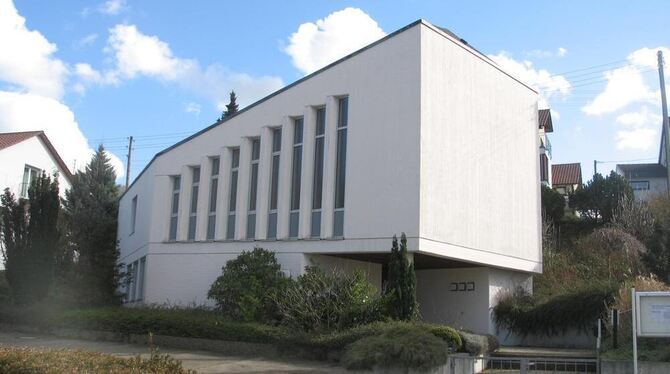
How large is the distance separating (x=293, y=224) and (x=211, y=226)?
408cm

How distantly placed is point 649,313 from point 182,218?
16.8 m

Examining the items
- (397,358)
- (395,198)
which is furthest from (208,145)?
(397,358)

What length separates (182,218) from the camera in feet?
80.1

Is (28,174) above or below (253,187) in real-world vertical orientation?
above

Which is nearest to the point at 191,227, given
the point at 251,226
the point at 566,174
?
the point at 251,226

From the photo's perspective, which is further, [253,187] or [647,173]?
[647,173]

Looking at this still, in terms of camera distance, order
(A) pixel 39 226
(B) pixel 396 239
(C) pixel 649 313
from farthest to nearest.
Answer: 1. (A) pixel 39 226
2. (B) pixel 396 239
3. (C) pixel 649 313

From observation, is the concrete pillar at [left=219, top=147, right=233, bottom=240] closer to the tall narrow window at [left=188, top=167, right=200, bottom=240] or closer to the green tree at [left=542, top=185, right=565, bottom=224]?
the tall narrow window at [left=188, top=167, right=200, bottom=240]

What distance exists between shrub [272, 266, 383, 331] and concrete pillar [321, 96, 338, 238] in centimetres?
194

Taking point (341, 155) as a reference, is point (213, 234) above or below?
below

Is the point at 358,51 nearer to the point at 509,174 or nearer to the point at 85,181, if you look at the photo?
the point at 509,174

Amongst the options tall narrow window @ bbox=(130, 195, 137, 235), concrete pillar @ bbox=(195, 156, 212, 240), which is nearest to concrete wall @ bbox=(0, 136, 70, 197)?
tall narrow window @ bbox=(130, 195, 137, 235)

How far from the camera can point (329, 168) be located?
2019 cm

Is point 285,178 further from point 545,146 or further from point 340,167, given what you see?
point 545,146
